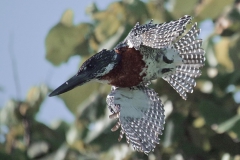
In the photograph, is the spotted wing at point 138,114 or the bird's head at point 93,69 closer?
the bird's head at point 93,69

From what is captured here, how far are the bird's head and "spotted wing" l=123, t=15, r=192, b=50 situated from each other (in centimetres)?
9

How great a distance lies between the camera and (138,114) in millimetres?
Answer: 3385

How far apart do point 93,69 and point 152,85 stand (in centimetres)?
118

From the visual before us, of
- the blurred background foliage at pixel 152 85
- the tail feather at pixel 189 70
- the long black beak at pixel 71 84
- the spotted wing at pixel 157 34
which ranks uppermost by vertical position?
the long black beak at pixel 71 84

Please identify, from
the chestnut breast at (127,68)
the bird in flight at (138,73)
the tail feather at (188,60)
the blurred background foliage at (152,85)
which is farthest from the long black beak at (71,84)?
the blurred background foliage at (152,85)

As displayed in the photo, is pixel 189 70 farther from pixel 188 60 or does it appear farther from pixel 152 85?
pixel 152 85

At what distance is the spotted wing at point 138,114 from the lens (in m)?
3.27

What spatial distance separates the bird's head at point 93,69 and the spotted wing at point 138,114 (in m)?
0.15

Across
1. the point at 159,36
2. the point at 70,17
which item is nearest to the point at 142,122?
the point at 159,36

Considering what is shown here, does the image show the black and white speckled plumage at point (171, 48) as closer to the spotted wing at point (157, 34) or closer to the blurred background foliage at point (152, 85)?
the spotted wing at point (157, 34)

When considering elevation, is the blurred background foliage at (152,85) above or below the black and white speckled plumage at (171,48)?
below

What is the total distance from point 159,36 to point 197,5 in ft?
4.72

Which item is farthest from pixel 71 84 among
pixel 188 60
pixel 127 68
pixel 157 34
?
pixel 188 60

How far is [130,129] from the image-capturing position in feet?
10.8
